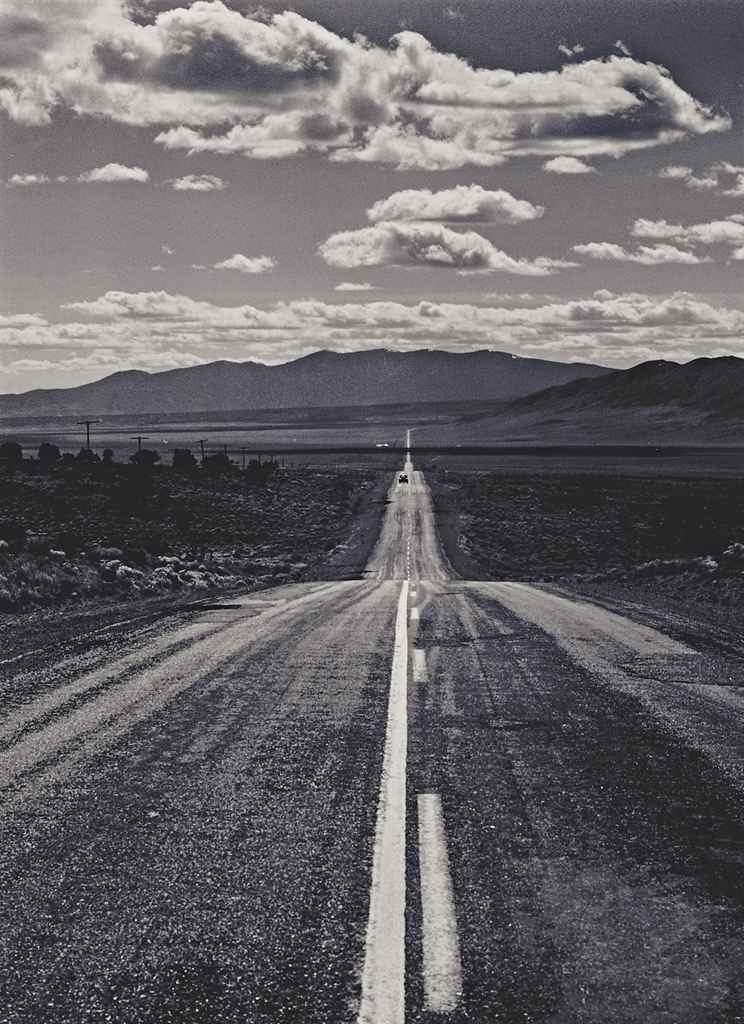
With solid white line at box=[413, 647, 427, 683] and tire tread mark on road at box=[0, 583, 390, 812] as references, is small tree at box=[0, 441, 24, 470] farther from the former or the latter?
solid white line at box=[413, 647, 427, 683]

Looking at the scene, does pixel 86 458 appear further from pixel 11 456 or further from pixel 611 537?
pixel 611 537

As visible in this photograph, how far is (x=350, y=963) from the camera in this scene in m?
4.05

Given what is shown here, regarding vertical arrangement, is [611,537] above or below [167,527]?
below

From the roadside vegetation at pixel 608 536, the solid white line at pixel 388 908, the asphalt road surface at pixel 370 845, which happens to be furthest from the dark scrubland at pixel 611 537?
the solid white line at pixel 388 908

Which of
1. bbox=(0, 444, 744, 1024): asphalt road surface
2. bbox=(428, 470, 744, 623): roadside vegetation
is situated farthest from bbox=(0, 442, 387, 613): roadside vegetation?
bbox=(0, 444, 744, 1024): asphalt road surface

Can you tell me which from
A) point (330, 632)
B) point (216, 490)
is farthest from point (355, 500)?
point (330, 632)

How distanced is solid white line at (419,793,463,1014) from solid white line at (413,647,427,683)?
14.6 feet

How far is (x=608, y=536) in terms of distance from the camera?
176ft

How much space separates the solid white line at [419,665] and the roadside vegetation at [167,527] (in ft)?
31.8

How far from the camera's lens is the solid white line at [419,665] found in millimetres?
10481

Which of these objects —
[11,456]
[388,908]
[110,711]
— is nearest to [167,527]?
[11,456]

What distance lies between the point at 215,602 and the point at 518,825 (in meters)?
14.5

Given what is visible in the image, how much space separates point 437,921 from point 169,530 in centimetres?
4590

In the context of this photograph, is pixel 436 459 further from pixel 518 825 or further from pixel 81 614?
pixel 518 825
